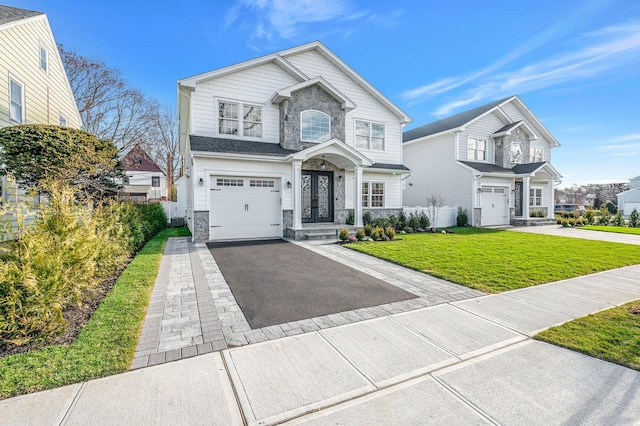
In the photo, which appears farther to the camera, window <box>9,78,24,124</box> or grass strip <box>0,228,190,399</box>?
window <box>9,78,24,124</box>

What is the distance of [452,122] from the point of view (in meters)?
19.8

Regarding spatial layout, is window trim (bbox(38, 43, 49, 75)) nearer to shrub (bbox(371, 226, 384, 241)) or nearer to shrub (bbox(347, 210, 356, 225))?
shrub (bbox(347, 210, 356, 225))

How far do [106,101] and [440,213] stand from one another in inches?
1035

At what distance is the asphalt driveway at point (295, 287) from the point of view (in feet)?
14.7

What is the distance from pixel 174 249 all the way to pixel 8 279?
260 inches

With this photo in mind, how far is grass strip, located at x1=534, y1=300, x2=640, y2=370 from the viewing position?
3.10m

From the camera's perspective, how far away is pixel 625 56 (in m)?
11.2

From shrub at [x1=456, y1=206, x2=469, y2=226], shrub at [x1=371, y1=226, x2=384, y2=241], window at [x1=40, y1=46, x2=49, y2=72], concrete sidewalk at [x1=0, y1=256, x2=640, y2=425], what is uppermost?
window at [x1=40, y1=46, x2=49, y2=72]

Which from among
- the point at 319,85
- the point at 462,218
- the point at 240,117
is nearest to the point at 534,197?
the point at 462,218

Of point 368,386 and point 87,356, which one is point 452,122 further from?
point 87,356

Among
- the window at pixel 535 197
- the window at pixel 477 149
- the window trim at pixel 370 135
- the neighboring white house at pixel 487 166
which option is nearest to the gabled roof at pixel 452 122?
the neighboring white house at pixel 487 166

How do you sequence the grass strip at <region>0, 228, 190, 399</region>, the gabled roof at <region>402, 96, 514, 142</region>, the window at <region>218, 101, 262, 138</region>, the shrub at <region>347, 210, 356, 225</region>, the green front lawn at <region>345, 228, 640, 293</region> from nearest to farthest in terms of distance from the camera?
1. the grass strip at <region>0, 228, 190, 399</region>
2. the green front lawn at <region>345, 228, 640, 293</region>
3. the window at <region>218, 101, 262, 138</region>
4. the shrub at <region>347, 210, 356, 225</region>
5. the gabled roof at <region>402, 96, 514, 142</region>

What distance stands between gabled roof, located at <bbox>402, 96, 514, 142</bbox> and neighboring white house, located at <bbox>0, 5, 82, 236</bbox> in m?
20.9

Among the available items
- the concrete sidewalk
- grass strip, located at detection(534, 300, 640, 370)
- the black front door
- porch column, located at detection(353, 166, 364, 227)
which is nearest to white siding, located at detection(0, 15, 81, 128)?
the black front door
